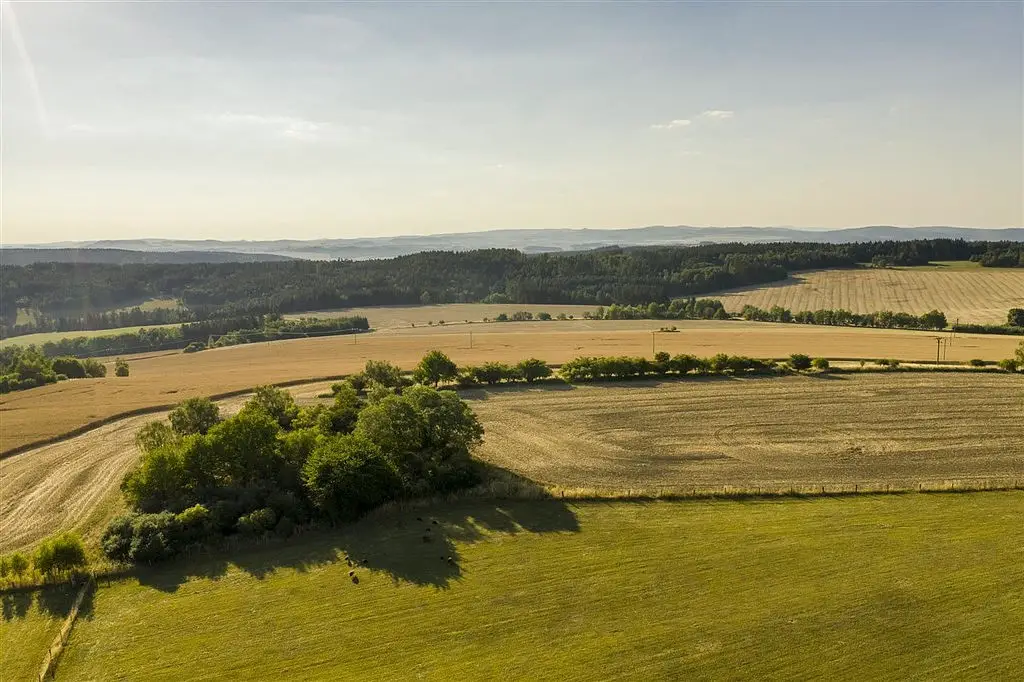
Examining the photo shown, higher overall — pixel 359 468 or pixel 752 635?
pixel 359 468

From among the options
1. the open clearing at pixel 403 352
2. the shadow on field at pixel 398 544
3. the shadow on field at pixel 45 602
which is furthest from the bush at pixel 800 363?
the shadow on field at pixel 45 602

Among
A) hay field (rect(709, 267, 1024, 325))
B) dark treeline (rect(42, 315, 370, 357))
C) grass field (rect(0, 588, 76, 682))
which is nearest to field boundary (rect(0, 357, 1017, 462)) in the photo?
grass field (rect(0, 588, 76, 682))

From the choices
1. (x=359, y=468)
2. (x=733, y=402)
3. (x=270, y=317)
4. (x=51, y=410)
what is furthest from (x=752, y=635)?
(x=270, y=317)

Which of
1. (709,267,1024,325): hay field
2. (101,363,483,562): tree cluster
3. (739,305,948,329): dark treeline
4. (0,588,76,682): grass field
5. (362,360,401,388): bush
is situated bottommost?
(0,588,76,682): grass field

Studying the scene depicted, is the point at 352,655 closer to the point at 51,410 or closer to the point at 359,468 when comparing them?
the point at 359,468

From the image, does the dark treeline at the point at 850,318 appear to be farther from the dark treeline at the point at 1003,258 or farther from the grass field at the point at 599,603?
the grass field at the point at 599,603

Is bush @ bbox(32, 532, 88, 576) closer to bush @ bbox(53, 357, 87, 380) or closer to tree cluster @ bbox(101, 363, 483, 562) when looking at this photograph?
tree cluster @ bbox(101, 363, 483, 562)

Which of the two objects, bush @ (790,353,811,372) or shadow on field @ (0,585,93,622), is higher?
bush @ (790,353,811,372)
